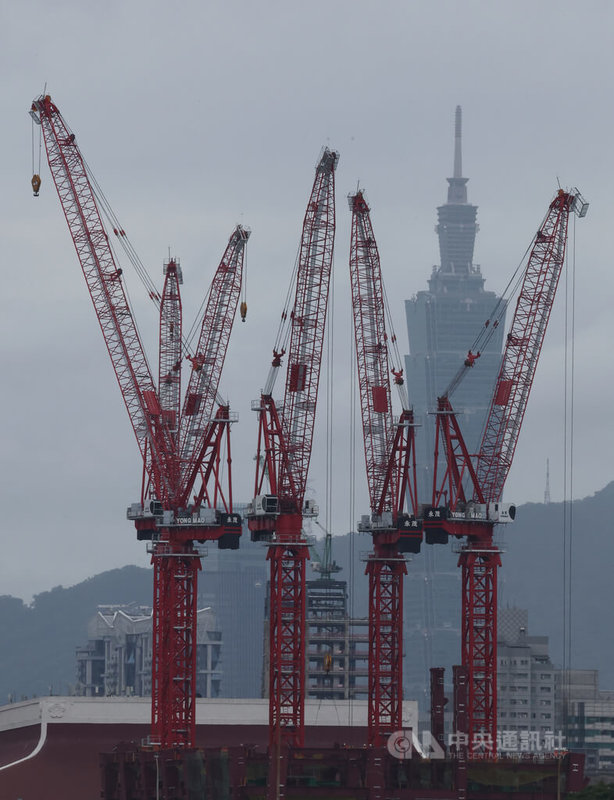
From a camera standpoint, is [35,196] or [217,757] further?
[35,196]

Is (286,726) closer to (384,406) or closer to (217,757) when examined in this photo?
(217,757)

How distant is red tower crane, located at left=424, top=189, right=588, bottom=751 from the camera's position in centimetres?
18888

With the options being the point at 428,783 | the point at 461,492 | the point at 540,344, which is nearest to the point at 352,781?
the point at 428,783

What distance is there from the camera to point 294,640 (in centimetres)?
18600

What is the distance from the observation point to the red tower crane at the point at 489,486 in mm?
188875

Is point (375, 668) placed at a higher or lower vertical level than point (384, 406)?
lower

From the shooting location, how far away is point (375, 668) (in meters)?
195

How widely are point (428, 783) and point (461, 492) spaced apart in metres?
29.6

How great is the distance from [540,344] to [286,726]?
147 feet

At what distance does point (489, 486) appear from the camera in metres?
194

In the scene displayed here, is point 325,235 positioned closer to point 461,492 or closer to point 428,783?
point 461,492

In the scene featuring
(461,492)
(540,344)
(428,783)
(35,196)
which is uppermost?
Answer: (35,196)

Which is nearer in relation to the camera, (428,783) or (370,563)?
(428,783)

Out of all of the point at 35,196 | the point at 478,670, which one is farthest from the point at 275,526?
the point at 35,196
